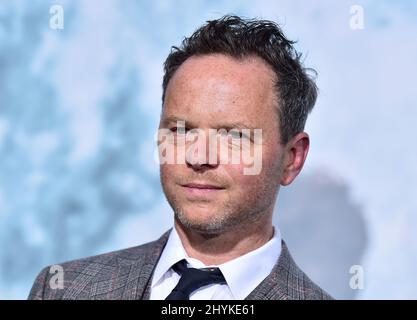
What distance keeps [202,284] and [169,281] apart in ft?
0.65

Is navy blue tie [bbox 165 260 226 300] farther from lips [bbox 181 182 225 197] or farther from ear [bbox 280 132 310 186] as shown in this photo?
ear [bbox 280 132 310 186]

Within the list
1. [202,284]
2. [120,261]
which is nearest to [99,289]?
[120,261]

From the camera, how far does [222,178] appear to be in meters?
3.85

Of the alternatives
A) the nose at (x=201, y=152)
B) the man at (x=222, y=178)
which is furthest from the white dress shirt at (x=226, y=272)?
the nose at (x=201, y=152)

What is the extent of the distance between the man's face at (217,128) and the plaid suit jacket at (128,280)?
0.35 metres

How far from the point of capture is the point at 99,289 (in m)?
4.10

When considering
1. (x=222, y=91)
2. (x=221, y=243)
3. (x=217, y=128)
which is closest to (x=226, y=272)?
(x=221, y=243)

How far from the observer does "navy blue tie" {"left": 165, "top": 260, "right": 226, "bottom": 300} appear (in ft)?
12.8

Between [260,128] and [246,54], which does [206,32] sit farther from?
[260,128]

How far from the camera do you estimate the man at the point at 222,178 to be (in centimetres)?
388

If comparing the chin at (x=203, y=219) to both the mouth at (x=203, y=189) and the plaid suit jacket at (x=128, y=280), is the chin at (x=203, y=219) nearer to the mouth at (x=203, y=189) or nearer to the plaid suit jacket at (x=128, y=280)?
the mouth at (x=203, y=189)
